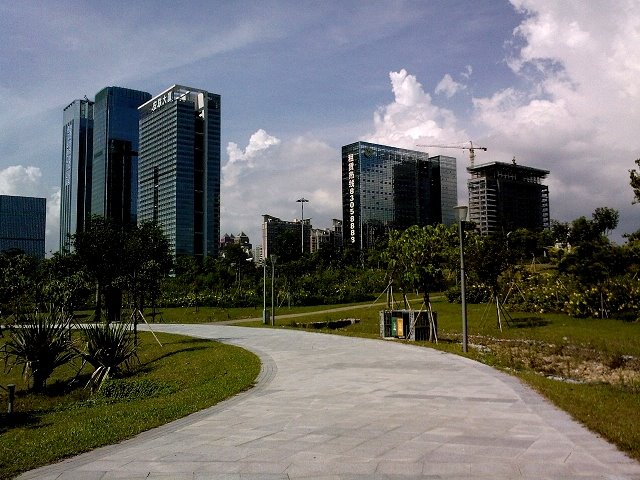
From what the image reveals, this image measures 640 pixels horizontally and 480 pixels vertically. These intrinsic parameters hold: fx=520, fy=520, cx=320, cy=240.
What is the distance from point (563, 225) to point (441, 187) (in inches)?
3436

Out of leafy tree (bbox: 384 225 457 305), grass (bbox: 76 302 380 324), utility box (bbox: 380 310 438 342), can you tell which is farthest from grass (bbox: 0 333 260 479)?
grass (bbox: 76 302 380 324)

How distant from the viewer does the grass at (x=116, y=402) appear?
6.15 meters

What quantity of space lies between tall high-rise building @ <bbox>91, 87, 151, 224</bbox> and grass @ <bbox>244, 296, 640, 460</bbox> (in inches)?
5767

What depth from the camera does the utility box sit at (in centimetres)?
1827

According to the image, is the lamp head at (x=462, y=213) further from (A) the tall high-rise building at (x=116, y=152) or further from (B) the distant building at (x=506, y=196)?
(A) the tall high-rise building at (x=116, y=152)

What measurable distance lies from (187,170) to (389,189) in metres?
51.5

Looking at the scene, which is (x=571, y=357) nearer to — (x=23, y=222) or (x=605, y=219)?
(x=605, y=219)

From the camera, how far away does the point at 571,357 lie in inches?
558

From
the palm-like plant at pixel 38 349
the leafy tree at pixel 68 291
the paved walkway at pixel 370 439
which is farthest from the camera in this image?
the leafy tree at pixel 68 291

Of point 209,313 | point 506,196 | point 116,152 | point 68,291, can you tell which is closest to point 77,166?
point 116,152

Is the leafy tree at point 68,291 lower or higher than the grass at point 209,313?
higher

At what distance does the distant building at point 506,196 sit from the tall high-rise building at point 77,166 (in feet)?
421

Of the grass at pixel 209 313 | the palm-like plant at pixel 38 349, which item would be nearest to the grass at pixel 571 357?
the grass at pixel 209 313

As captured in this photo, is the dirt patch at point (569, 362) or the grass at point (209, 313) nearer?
the dirt patch at point (569, 362)
